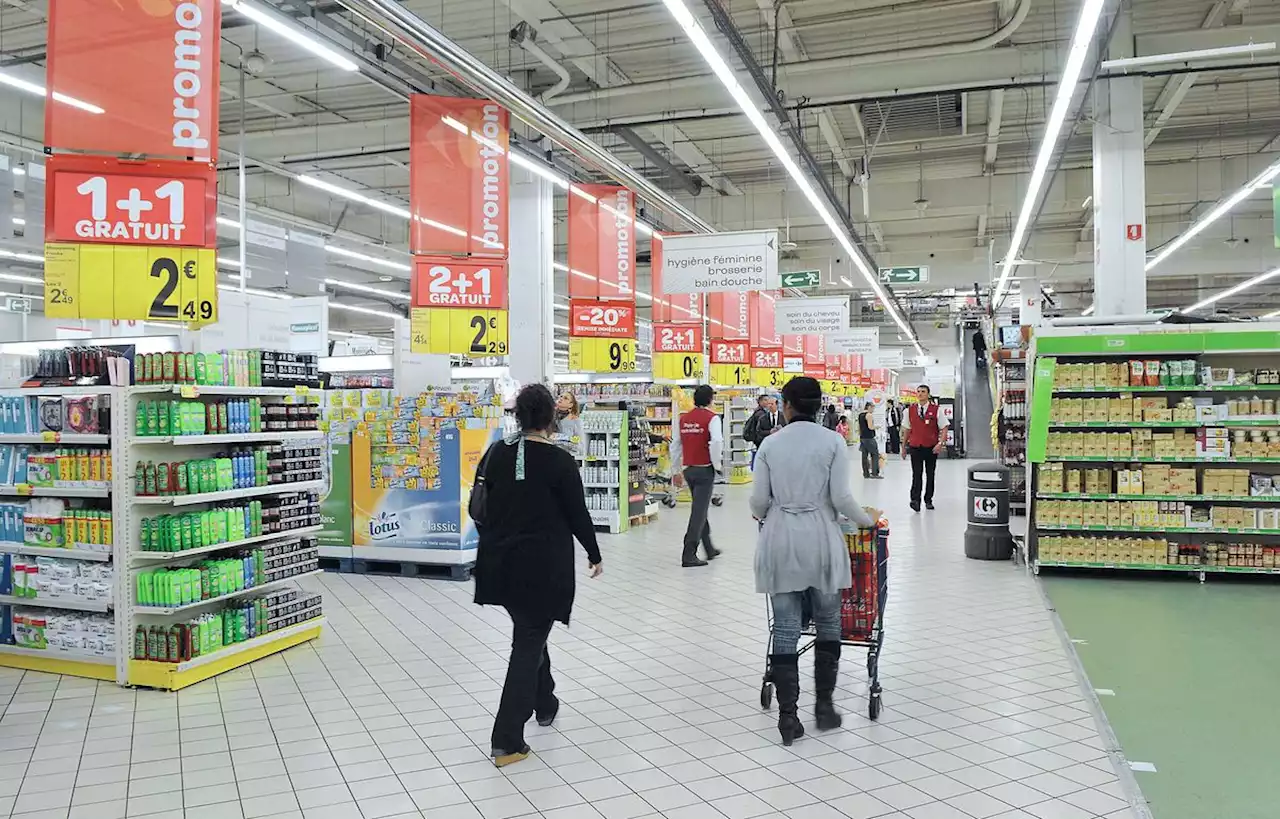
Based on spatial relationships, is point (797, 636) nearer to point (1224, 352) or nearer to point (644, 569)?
point (644, 569)

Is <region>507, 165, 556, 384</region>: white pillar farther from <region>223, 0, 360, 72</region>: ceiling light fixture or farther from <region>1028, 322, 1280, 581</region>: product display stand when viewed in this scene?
<region>1028, 322, 1280, 581</region>: product display stand

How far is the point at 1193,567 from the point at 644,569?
4.88m

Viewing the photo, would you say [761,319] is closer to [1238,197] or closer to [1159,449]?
[1238,197]

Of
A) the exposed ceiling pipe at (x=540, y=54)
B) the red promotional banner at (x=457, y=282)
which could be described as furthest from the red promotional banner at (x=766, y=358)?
the red promotional banner at (x=457, y=282)

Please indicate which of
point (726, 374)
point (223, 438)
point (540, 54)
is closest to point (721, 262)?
point (540, 54)

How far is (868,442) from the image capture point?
790 inches

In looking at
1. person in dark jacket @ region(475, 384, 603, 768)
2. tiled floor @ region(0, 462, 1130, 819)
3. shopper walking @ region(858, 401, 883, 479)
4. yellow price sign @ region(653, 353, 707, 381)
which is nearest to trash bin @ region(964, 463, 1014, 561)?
tiled floor @ region(0, 462, 1130, 819)

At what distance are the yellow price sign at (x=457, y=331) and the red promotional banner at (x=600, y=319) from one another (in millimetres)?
2756

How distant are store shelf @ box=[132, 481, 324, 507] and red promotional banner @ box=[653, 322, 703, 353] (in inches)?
371

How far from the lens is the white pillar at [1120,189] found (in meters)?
10.9

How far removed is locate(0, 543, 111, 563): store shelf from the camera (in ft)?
17.6

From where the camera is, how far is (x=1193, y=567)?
7.95m

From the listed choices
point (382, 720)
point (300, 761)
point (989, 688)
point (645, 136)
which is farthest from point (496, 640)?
point (645, 136)

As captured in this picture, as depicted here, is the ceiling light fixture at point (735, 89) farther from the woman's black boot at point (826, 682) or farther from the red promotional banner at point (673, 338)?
the woman's black boot at point (826, 682)
